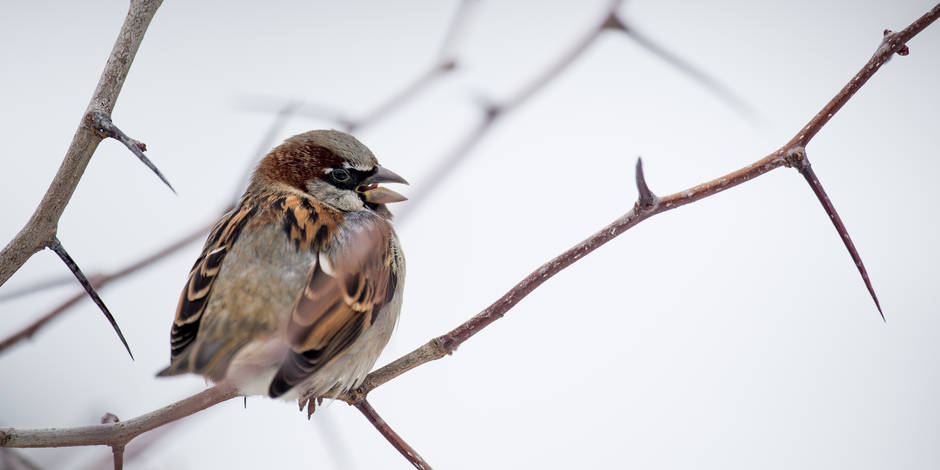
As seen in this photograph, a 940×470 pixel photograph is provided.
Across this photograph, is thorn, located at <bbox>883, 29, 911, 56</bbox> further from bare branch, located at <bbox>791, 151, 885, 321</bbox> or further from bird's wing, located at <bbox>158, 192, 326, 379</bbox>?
bird's wing, located at <bbox>158, 192, 326, 379</bbox>

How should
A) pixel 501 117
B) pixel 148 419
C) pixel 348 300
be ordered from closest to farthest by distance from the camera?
pixel 501 117 < pixel 148 419 < pixel 348 300

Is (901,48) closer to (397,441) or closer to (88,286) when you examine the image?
(397,441)

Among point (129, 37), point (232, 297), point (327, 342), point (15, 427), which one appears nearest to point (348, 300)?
point (327, 342)

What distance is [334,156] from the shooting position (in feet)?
9.90

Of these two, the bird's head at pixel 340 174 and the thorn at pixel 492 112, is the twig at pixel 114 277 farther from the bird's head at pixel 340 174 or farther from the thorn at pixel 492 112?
the bird's head at pixel 340 174

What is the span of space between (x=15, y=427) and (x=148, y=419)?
24 cm

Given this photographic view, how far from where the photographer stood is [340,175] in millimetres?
3031

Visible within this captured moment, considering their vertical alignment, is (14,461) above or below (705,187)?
below

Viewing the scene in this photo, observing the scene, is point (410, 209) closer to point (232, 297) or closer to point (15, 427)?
point (15, 427)

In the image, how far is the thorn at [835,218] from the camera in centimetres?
132

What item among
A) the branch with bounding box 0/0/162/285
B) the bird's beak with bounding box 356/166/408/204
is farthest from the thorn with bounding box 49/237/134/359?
the bird's beak with bounding box 356/166/408/204

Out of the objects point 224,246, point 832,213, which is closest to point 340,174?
point 224,246

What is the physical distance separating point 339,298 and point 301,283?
0.45ft

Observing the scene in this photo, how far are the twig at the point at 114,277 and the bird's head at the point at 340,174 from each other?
1.38 m
